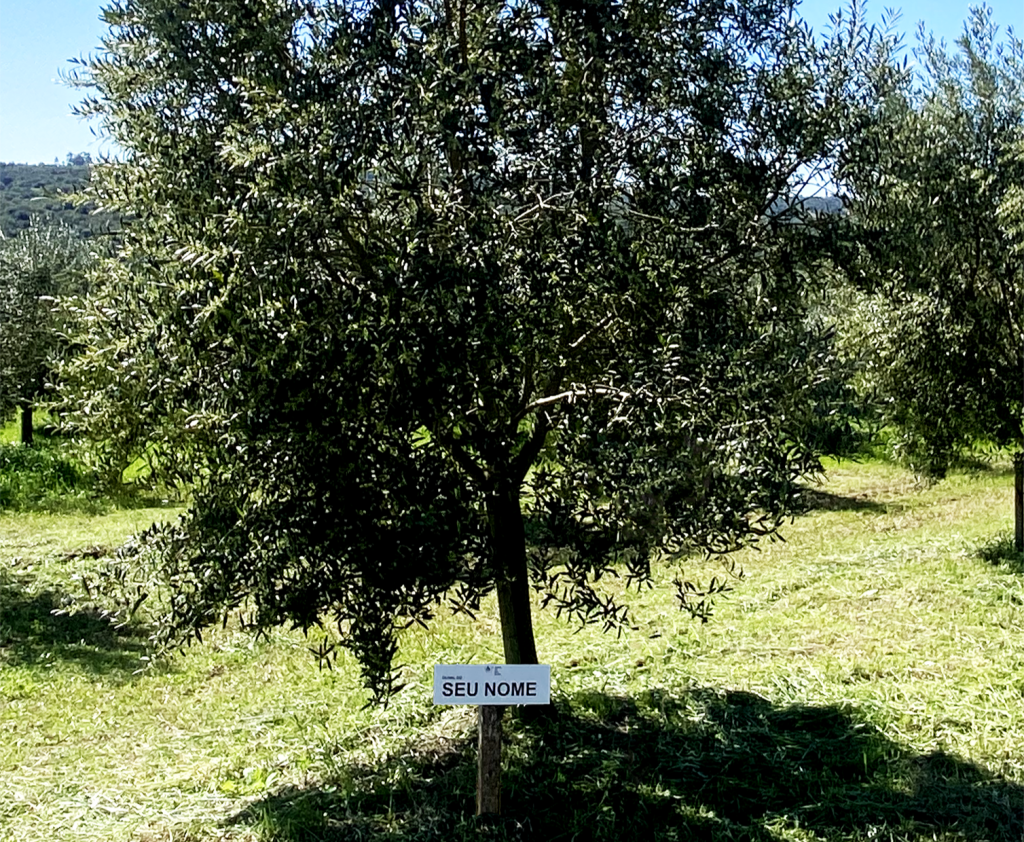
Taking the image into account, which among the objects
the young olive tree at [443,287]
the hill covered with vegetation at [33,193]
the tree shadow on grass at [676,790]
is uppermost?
the hill covered with vegetation at [33,193]

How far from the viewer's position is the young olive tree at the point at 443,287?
199 inches

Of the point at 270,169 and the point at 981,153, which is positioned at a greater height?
the point at 981,153

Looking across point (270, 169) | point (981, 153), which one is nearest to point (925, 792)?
point (270, 169)

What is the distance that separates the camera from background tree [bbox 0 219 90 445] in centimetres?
2183

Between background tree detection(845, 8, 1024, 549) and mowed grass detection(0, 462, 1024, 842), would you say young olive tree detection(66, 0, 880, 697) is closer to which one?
mowed grass detection(0, 462, 1024, 842)

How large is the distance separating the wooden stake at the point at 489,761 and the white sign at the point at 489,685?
158 millimetres

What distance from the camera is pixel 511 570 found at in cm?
698

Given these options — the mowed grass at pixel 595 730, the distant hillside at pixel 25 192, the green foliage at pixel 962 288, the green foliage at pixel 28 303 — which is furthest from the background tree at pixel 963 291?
the distant hillside at pixel 25 192

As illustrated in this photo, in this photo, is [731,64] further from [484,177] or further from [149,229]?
[149,229]

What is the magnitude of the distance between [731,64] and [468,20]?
170 centimetres

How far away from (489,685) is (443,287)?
2.30 metres

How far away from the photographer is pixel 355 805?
652 centimetres

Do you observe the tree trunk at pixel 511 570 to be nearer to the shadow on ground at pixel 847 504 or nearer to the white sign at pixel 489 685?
the white sign at pixel 489 685

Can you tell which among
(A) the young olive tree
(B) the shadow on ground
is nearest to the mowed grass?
(A) the young olive tree
